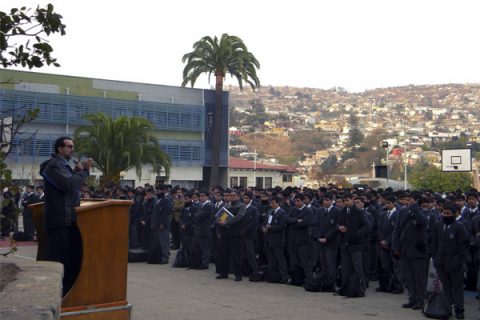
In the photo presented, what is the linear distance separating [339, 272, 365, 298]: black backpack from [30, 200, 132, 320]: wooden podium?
6.09 m

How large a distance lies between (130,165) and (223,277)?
16.5 m

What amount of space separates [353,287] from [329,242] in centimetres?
103

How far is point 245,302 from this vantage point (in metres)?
11.2

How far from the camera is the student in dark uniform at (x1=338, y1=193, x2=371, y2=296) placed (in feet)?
39.8

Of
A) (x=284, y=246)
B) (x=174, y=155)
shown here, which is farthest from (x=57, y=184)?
(x=174, y=155)

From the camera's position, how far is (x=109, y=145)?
97.3 ft

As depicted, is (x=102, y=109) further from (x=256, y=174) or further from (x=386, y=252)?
(x=386, y=252)

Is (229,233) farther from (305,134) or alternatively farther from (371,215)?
(305,134)

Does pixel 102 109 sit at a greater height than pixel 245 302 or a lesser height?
greater

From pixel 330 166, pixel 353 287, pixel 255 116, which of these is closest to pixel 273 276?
pixel 353 287

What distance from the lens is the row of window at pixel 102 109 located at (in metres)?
44.4

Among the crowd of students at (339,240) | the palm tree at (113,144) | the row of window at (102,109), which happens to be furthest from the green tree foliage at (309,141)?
the crowd of students at (339,240)

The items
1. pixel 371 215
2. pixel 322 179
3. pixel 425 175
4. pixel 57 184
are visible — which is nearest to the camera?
pixel 57 184

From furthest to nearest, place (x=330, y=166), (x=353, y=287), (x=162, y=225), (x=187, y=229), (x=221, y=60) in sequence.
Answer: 1. (x=330, y=166)
2. (x=221, y=60)
3. (x=162, y=225)
4. (x=187, y=229)
5. (x=353, y=287)
